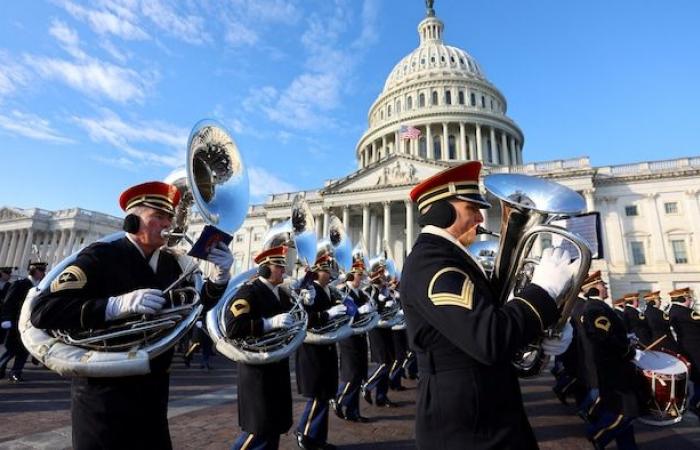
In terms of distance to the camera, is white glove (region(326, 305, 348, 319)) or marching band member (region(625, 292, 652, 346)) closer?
white glove (region(326, 305, 348, 319))

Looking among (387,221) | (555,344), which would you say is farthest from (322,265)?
(387,221)

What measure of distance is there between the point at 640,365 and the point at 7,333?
13.4 m

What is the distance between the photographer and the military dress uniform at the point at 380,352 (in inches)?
322

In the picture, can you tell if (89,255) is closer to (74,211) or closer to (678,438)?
(678,438)

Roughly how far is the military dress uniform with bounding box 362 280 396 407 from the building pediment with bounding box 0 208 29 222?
91.1 metres

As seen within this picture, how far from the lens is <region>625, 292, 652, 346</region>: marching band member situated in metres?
9.63

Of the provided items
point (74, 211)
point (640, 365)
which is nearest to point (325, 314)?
point (640, 365)

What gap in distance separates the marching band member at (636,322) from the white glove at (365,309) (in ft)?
21.1

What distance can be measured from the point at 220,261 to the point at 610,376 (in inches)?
213

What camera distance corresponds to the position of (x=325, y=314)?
6.07 m

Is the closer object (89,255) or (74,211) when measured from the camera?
(89,255)

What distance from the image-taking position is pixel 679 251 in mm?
39406

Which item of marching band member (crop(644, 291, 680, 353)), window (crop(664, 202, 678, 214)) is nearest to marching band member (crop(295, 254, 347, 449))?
marching band member (crop(644, 291, 680, 353))

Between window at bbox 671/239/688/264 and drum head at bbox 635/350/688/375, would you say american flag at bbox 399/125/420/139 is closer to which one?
window at bbox 671/239/688/264
